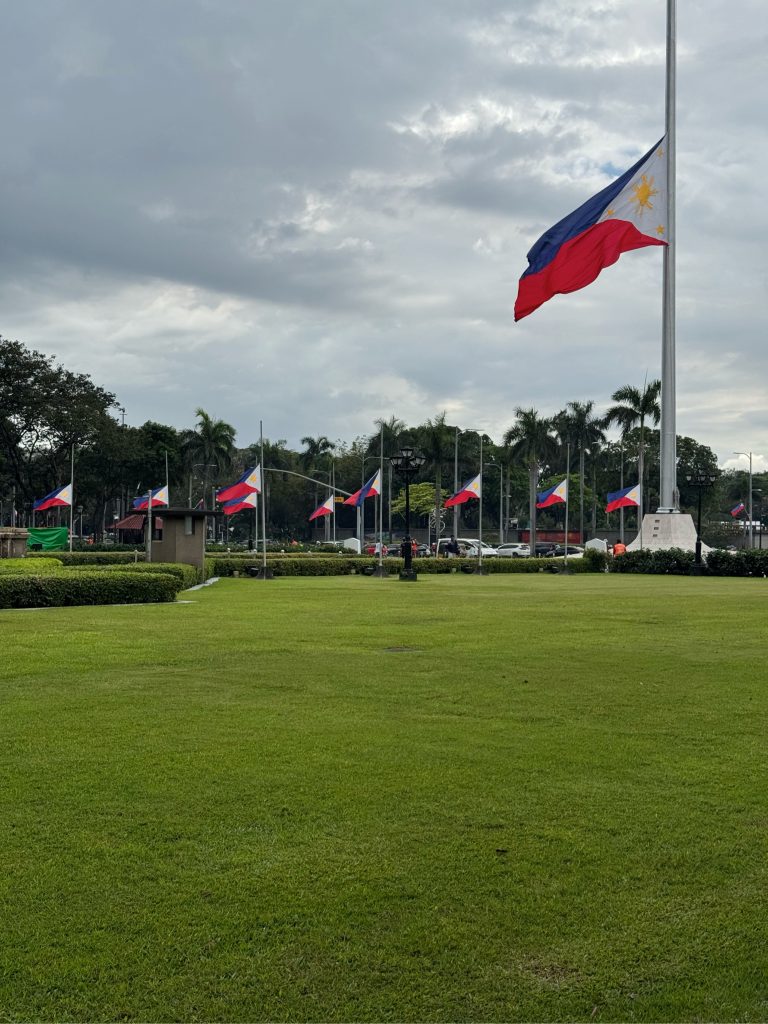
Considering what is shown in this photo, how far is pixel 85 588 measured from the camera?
2094 cm

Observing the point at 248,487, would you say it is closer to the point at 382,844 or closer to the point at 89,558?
the point at 89,558

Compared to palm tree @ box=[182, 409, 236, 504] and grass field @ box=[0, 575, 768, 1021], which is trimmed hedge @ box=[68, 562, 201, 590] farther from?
palm tree @ box=[182, 409, 236, 504]

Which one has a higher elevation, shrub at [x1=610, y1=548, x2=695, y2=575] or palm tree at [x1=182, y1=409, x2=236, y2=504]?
palm tree at [x1=182, y1=409, x2=236, y2=504]

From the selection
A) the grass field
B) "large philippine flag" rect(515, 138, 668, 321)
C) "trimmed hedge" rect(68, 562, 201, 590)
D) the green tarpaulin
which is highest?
"large philippine flag" rect(515, 138, 668, 321)

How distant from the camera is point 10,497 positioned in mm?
67562

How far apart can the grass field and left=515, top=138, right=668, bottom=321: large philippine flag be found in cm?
1501

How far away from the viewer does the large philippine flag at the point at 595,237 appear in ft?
79.4

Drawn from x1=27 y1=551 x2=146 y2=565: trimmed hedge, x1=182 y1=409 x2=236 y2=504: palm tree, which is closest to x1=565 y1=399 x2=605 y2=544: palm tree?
x1=182 y1=409 x2=236 y2=504: palm tree

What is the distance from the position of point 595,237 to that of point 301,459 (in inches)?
3393

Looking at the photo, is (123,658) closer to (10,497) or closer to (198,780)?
(198,780)

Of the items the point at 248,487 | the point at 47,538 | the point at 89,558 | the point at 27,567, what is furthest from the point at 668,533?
the point at 27,567

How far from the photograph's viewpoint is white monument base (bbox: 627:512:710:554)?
45500 mm

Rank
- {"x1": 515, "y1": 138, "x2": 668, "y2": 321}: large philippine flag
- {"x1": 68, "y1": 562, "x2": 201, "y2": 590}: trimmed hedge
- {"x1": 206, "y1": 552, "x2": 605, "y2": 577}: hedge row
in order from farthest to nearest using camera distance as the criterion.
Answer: {"x1": 206, "y1": 552, "x2": 605, "y2": 577}: hedge row < {"x1": 515, "y1": 138, "x2": 668, "y2": 321}: large philippine flag < {"x1": 68, "y1": 562, "x2": 201, "y2": 590}: trimmed hedge

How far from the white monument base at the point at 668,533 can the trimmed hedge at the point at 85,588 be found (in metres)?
28.3
